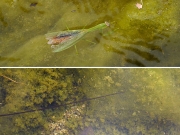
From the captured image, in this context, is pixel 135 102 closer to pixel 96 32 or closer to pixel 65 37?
pixel 96 32

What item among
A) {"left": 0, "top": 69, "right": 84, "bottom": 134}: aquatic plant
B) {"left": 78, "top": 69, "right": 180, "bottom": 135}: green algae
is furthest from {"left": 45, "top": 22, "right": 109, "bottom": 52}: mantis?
{"left": 78, "top": 69, "right": 180, "bottom": 135}: green algae

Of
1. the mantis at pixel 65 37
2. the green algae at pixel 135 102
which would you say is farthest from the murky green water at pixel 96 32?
the green algae at pixel 135 102

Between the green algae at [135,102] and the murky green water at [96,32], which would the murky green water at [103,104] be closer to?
the green algae at [135,102]

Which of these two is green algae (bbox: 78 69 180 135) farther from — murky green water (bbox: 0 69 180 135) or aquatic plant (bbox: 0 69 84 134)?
aquatic plant (bbox: 0 69 84 134)

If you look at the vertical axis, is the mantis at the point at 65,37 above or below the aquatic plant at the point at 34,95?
above

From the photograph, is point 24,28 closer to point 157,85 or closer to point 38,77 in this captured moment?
point 38,77
